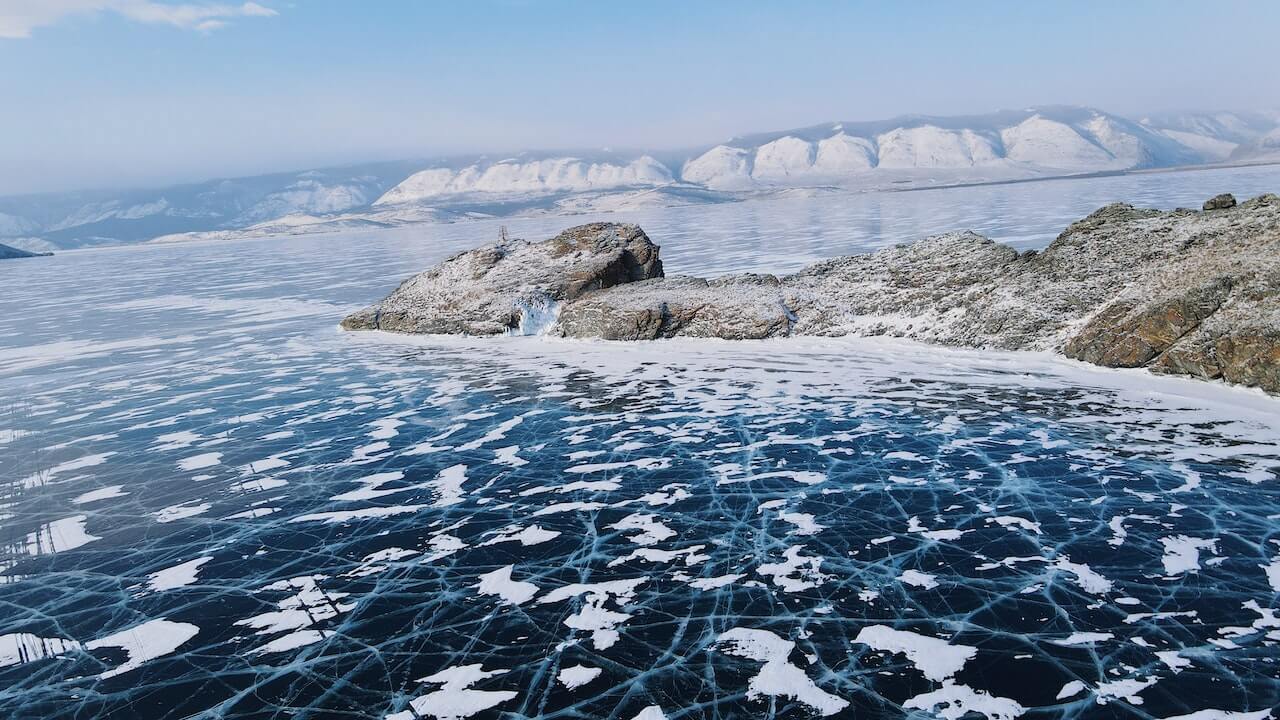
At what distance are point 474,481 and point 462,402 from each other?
151 inches

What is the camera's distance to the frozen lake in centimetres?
469

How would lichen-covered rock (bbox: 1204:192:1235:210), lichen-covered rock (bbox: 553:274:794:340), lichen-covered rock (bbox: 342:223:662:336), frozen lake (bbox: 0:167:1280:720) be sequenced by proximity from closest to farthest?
frozen lake (bbox: 0:167:1280:720) < lichen-covered rock (bbox: 1204:192:1235:210) < lichen-covered rock (bbox: 553:274:794:340) < lichen-covered rock (bbox: 342:223:662:336)

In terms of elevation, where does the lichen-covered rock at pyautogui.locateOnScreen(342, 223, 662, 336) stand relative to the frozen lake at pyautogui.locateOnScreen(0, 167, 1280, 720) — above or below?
above

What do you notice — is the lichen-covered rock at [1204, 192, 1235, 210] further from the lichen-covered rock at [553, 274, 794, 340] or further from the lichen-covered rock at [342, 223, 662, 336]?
the lichen-covered rock at [342, 223, 662, 336]

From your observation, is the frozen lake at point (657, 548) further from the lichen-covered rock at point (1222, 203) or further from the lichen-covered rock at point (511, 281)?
the lichen-covered rock at point (1222, 203)

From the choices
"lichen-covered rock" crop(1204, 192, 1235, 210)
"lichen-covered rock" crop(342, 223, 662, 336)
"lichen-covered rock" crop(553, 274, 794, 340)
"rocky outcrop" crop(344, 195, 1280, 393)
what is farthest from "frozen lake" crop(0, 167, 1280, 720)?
"lichen-covered rock" crop(1204, 192, 1235, 210)

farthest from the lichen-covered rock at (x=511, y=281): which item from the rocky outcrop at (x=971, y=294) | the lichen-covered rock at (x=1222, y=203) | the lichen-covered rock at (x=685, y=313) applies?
the lichen-covered rock at (x=1222, y=203)

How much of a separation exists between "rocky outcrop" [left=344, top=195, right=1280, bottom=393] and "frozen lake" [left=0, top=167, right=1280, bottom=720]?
1.12 meters

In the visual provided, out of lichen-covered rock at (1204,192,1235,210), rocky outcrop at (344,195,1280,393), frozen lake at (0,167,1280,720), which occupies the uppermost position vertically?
lichen-covered rock at (1204,192,1235,210)

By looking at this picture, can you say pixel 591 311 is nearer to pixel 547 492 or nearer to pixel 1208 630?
pixel 547 492

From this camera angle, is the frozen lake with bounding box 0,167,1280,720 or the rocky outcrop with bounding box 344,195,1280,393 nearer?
the frozen lake with bounding box 0,167,1280,720

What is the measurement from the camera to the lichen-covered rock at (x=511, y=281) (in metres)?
19.2

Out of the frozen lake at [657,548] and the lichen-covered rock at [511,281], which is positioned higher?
the lichen-covered rock at [511,281]

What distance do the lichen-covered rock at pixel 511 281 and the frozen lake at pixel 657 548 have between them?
6319 millimetres
